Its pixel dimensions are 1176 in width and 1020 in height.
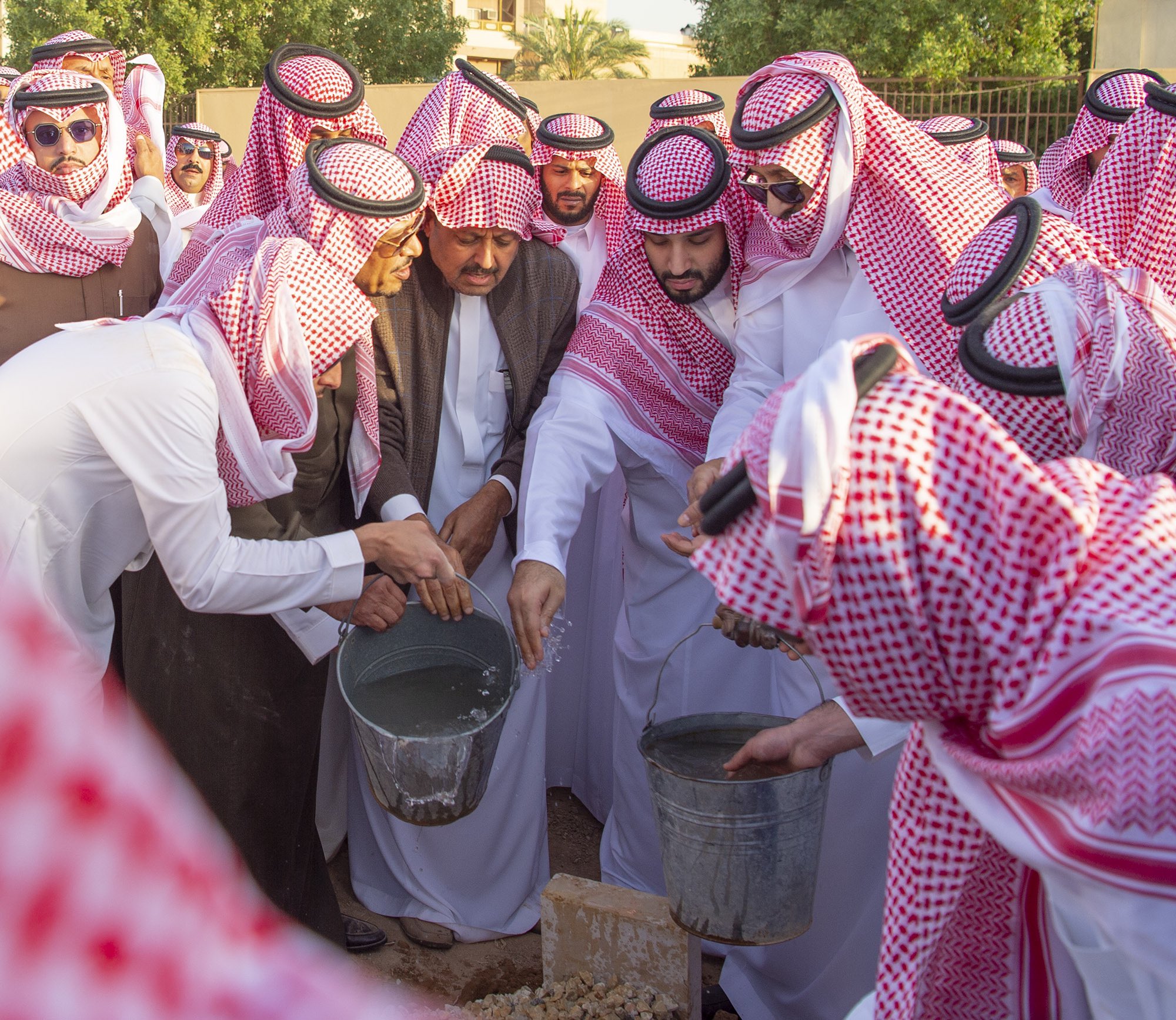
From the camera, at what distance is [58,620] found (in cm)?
234

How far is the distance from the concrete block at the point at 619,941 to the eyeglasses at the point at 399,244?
5.84ft

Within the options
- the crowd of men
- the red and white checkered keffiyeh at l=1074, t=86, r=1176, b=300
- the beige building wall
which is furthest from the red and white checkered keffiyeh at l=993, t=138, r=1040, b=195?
the beige building wall

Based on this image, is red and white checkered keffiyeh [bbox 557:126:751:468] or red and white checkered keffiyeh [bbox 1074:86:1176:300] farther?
red and white checkered keffiyeh [bbox 557:126:751:468]

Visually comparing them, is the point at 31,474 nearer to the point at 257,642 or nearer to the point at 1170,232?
the point at 257,642

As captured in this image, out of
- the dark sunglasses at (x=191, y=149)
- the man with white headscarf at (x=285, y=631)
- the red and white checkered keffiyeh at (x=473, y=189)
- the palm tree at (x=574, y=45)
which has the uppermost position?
the red and white checkered keffiyeh at (x=473, y=189)

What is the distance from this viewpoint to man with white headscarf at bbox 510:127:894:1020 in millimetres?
2941

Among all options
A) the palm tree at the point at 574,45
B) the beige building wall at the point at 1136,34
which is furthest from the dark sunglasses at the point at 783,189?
the palm tree at the point at 574,45

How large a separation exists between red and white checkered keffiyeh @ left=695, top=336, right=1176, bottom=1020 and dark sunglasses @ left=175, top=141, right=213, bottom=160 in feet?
29.1

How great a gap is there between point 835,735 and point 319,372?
1456mm

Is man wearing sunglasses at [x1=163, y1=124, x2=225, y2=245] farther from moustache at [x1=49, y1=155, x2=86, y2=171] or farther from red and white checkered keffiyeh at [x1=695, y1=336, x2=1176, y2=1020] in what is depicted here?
red and white checkered keffiyeh at [x1=695, y1=336, x2=1176, y2=1020]

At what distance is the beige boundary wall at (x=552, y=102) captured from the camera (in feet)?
47.7

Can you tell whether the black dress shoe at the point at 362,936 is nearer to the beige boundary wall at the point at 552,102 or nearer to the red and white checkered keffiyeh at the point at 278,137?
the red and white checkered keffiyeh at the point at 278,137

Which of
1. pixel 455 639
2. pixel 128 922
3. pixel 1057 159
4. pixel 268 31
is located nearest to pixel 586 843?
pixel 455 639

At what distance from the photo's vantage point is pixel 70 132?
5.27 meters
